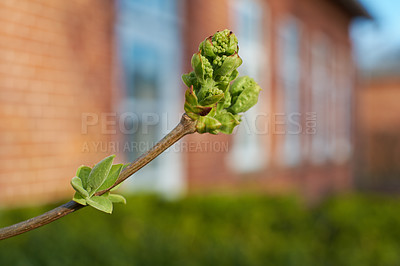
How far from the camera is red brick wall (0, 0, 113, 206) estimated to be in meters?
3.54

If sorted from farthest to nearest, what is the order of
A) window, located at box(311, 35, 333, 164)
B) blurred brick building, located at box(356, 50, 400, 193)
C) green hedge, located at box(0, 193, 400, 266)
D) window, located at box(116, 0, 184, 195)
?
1. blurred brick building, located at box(356, 50, 400, 193)
2. window, located at box(311, 35, 333, 164)
3. window, located at box(116, 0, 184, 195)
4. green hedge, located at box(0, 193, 400, 266)

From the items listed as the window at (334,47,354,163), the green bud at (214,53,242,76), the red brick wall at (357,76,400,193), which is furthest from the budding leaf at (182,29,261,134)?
the red brick wall at (357,76,400,193)

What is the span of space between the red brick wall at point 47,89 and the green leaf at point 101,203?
134 inches

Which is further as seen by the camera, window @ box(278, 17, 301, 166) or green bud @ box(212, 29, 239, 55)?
window @ box(278, 17, 301, 166)

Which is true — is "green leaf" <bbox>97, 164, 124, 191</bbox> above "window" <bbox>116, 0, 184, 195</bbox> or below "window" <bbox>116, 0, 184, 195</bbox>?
below

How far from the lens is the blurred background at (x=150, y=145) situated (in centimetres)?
281

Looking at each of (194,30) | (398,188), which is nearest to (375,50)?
(398,188)

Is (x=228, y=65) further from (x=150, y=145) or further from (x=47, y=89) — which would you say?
(x=150, y=145)

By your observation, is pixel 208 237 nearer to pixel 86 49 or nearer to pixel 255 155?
pixel 86 49

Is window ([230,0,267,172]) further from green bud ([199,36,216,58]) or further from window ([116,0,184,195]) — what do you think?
green bud ([199,36,216,58])

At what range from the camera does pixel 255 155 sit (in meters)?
8.60

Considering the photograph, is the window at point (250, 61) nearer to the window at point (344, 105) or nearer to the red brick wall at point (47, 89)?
the red brick wall at point (47, 89)

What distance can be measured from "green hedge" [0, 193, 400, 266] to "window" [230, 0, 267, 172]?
2.82 meters

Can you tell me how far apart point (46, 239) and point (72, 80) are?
1.90 metres
